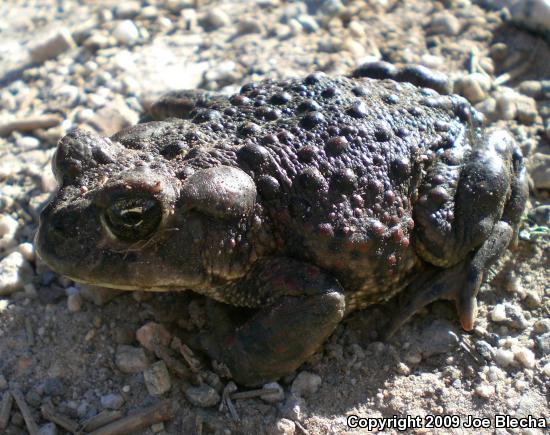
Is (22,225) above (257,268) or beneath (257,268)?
beneath

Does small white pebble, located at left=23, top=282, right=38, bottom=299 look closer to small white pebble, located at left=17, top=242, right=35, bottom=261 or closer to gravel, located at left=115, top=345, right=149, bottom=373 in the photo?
small white pebble, located at left=17, top=242, right=35, bottom=261

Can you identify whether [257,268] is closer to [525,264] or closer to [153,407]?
[153,407]

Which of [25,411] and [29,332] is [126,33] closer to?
[29,332]

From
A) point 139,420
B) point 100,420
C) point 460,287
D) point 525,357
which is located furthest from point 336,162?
point 100,420

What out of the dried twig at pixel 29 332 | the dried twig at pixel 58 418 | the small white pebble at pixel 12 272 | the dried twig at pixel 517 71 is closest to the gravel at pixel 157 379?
the dried twig at pixel 58 418

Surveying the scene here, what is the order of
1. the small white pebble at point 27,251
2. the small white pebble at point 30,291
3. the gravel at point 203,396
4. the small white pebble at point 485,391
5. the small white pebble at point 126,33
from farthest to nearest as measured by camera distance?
the small white pebble at point 126,33
the small white pebble at point 27,251
the small white pebble at point 30,291
the small white pebble at point 485,391
the gravel at point 203,396

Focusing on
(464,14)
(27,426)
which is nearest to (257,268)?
(27,426)

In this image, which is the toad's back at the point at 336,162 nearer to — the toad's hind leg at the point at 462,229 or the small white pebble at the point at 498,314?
the toad's hind leg at the point at 462,229
